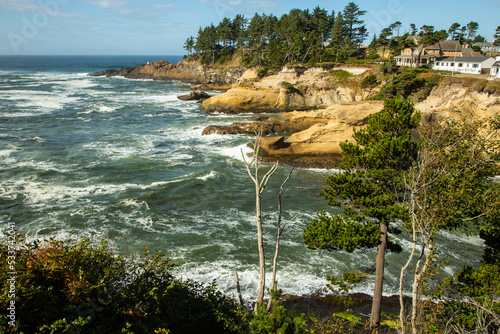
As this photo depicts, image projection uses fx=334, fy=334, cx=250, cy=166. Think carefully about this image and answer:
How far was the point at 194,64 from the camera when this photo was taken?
103m

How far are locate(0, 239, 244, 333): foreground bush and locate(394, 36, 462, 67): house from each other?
199ft

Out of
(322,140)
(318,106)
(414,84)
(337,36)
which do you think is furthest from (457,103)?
(337,36)

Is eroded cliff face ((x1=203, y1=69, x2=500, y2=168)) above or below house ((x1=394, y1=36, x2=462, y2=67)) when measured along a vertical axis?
below

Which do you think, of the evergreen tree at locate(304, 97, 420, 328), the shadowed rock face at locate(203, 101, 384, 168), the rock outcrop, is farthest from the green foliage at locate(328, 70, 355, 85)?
the evergreen tree at locate(304, 97, 420, 328)

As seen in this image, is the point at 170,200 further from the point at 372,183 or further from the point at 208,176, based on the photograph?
the point at 372,183

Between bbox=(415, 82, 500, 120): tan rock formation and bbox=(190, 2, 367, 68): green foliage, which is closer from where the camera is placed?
bbox=(415, 82, 500, 120): tan rock formation

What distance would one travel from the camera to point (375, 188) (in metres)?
11.8

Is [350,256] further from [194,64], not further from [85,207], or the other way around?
[194,64]

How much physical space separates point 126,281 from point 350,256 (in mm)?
11095

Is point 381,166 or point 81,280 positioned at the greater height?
point 381,166

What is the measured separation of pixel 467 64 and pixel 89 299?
6307 cm

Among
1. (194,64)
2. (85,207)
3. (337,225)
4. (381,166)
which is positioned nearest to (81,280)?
(337,225)

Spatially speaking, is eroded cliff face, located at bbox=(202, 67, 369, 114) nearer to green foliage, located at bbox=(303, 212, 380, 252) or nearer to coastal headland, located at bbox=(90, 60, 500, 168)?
coastal headland, located at bbox=(90, 60, 500, 168)

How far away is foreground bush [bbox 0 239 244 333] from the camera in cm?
705
